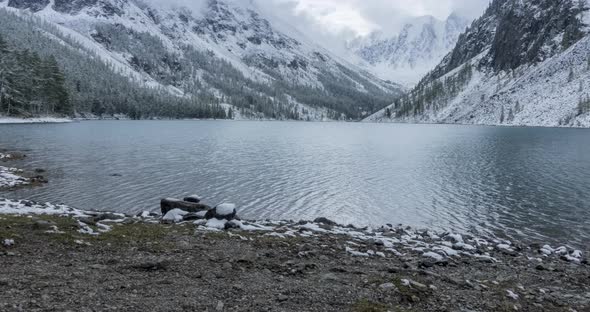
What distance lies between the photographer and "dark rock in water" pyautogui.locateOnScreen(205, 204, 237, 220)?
2370cm

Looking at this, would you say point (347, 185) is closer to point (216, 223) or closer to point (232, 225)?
point (232, 225)

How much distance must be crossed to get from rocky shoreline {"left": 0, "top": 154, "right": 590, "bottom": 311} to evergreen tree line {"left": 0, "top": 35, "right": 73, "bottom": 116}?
392ft

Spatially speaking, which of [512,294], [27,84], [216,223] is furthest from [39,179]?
[27,84]

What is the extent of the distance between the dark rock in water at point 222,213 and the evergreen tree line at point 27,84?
122833mm

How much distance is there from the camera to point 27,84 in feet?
425

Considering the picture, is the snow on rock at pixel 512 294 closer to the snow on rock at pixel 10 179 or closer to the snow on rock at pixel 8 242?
the snow on rock at pixel 8 242

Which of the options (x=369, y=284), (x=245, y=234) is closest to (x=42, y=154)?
(x=245, y=234)

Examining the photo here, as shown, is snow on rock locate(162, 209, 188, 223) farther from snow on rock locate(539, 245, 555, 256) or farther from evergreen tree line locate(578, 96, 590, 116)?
evergreen tree line locate(578, 96, 590, 116)

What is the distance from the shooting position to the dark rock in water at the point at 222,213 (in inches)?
933

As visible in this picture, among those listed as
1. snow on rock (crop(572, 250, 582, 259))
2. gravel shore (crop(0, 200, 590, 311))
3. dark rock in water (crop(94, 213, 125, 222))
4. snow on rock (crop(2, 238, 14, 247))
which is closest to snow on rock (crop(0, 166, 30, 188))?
gravel shore (crop(0, 200, 590, 311))

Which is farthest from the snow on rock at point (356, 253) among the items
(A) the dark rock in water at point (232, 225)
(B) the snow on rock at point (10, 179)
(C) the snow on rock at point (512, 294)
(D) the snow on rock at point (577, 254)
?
(B) the snow on rock at point (10, 179)

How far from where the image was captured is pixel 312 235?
894 inches

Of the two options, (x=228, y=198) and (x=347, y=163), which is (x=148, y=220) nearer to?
(x=228, y=198)

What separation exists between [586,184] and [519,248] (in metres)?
29.4
